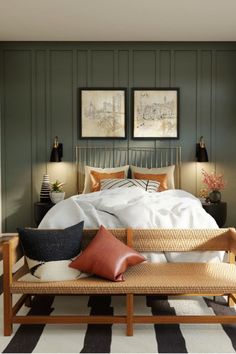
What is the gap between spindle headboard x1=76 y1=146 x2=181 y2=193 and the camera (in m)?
6.57

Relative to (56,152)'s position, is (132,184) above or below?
below

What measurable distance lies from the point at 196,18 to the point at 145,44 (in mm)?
1206

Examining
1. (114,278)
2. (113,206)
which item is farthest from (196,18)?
(114,278)

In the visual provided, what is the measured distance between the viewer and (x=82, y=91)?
6.59m

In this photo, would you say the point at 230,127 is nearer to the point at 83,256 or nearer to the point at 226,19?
the point at 226,19

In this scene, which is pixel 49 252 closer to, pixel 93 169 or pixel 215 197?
pixel 93 169

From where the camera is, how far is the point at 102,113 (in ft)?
21.6

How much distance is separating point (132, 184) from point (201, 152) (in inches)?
52.8

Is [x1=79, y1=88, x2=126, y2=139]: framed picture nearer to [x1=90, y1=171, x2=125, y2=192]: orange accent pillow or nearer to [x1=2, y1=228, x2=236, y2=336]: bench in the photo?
[x1=90, y1=171, x2=125, y2=192]: orange accent pillow

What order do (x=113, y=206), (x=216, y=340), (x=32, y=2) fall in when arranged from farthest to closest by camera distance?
(x=32, y=2), (x=113, y=206), (x=216, y=340)

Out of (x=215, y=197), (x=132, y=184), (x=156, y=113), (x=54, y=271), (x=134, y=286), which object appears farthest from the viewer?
(x=156, y=113)

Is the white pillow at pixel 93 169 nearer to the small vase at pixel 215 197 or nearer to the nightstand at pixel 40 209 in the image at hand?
the nightstand at pixel 40 209

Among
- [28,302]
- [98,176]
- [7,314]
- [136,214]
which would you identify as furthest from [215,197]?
[7,314]

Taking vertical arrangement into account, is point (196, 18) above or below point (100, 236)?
above
